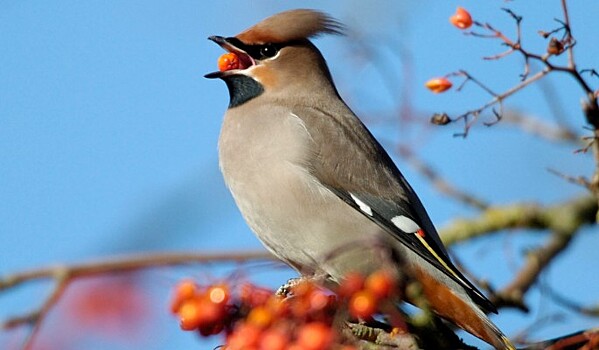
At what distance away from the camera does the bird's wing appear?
4.01m

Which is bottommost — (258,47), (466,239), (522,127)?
(466,239)

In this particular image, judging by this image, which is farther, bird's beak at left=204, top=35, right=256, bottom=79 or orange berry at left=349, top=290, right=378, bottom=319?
bird's beak at left=204, top=35, right=256, bottom=79

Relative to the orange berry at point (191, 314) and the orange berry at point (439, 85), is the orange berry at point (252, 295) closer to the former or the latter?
the orange berry at point (191, 314)

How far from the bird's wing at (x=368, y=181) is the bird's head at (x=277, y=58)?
23 centimetres

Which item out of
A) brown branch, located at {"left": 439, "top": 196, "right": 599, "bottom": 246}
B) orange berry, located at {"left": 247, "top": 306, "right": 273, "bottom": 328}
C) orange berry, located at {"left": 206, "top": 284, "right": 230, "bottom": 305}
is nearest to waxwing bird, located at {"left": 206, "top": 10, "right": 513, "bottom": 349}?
brown branch, located at {"left": 439, "top": 196, "right": 599, "bottom": 246}

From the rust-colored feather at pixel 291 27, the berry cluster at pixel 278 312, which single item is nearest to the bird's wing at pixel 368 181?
the rust-colored feather at pixel 291 27

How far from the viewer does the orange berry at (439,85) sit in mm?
3526

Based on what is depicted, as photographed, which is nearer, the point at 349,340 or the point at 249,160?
the point at 349,340

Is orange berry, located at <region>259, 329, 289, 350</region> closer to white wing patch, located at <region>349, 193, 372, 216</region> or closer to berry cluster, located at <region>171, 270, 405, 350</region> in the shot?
berry cluster, located at <region>171, 270, 405, 350</region>

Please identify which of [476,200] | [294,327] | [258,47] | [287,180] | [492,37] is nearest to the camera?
[294,327]

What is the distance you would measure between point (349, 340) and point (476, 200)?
79.0 inches

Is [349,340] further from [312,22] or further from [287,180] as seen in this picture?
[312,22]

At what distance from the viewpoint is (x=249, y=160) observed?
13.5 feet

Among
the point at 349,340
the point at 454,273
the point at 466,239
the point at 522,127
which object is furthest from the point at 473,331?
the point at 522,127
